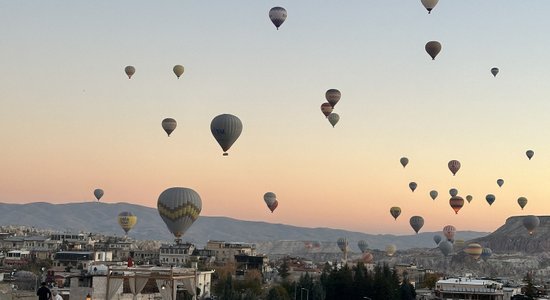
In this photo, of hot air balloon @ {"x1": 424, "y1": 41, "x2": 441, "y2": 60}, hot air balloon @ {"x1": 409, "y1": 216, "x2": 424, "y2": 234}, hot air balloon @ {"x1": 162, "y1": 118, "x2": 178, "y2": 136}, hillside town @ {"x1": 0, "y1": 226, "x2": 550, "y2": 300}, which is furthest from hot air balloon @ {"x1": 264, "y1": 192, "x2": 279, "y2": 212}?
hot air balloon @ {"x1": 424, "y1": 41, "x2": 441, "y2": 60}

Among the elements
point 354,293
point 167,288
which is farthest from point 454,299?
point 167,288

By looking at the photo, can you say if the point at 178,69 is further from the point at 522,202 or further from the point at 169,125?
the point at 522,202

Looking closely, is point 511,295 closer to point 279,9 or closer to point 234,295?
point 234,295

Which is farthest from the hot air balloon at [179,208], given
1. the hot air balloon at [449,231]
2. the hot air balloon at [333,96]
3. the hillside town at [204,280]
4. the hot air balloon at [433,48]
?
the hot air balloon at [449,231]

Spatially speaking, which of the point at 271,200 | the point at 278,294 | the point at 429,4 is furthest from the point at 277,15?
the point at 271,200

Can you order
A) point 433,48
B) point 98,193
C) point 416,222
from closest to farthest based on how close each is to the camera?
point 433,48 < point 416,222 < point 98,193

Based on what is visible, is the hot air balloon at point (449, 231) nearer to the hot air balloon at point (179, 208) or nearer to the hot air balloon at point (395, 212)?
the hot air balloon at point (395, 212)
